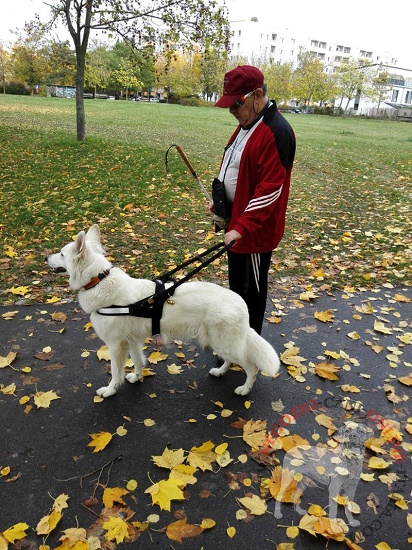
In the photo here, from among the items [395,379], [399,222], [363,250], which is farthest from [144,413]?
[399,222]

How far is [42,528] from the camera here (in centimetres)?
238

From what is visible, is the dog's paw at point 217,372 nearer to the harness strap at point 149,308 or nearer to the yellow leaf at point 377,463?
the harness strap at point 149,308

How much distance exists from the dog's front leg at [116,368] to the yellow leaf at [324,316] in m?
2.71

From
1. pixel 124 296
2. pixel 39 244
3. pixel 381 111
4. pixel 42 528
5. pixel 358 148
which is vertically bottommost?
pixel 42 528

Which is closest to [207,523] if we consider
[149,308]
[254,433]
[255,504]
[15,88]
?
[255,504]

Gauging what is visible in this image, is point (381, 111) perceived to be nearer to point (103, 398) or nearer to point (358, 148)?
point (358, 148)

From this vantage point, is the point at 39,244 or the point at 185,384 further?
the point at 39,244

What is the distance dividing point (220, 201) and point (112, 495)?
2568 mm

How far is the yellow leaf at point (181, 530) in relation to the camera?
2371 millimetres

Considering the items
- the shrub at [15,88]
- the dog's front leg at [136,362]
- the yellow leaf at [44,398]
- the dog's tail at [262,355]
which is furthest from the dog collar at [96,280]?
the shrub at [15,88]

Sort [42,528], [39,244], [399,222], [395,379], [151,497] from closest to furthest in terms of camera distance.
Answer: [42,528], [151,497], [395,379], [39,244], [399,222]

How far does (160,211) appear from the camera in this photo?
8766mm

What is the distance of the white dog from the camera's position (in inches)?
124

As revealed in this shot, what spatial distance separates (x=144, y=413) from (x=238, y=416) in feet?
2.85
